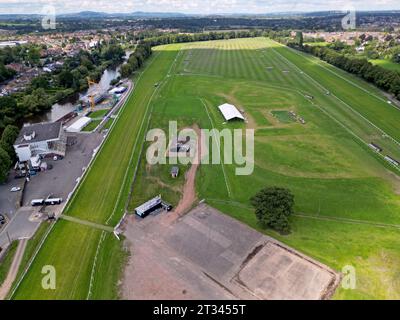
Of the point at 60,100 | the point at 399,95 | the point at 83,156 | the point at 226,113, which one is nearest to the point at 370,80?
the point at 399,95

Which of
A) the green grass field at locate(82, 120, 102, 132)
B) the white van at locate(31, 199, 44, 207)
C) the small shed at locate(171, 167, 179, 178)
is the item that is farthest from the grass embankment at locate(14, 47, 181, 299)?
the green grass field at locate(82, 120, 102, 132)

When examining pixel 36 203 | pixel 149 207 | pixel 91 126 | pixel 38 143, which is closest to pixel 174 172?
pixel 149 207

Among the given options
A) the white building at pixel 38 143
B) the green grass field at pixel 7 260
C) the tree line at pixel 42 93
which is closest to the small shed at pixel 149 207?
the green grass field at pixel 7 260

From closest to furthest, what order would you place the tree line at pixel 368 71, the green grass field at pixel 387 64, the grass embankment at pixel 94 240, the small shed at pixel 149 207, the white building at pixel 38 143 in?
the grass embankment at pixel 94 240
the small shed at pixel 149 207
the white building at pixel 38 143
the tree line at pixel 368 71
the green grass field at pixel 387 64

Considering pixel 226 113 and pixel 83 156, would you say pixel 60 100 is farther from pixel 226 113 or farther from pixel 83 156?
pixel 226 113

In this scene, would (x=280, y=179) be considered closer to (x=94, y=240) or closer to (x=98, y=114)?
(x=94, y=240)

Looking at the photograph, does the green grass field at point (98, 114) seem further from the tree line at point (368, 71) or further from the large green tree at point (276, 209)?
the tree line at point (368, 71)
